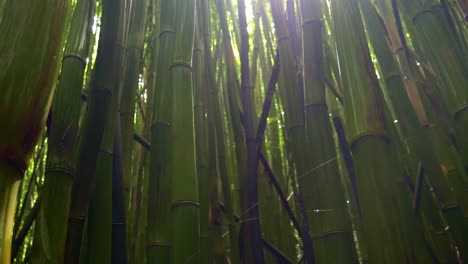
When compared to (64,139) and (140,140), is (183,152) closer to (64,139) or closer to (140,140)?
(64,139)

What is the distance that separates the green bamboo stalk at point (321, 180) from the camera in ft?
2.19

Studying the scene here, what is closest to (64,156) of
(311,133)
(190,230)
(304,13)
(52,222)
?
(52,222)

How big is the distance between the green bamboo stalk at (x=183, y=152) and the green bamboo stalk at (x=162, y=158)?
0.01m

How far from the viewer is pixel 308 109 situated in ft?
2.48

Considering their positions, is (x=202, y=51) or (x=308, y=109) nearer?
(x=308, y=109)

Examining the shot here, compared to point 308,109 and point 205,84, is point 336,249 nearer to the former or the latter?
point 308,109

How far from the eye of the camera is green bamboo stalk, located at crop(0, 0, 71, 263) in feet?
1.22

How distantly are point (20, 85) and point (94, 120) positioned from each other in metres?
0.30

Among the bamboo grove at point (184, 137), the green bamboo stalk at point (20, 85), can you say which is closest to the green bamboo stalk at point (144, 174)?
the bamboo grove at point (184, 137)

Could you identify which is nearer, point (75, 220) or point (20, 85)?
point (20, 85)

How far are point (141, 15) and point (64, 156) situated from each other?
0.43 metres

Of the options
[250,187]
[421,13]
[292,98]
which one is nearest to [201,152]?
[250,187]

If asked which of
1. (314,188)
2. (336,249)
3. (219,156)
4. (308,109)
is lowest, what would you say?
(336,249)

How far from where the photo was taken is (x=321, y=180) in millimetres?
710
